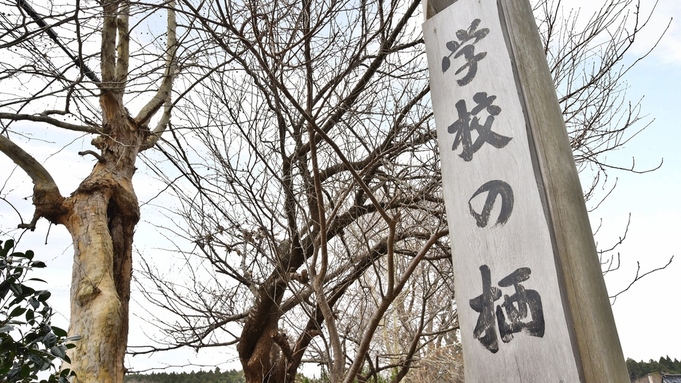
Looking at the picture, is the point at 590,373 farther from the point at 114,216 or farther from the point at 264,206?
the point at 114,216

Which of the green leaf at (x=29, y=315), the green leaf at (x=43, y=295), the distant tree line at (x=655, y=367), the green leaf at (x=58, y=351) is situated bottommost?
the distant tree line at (x=655, y=367)

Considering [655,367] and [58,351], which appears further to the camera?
[655,367]

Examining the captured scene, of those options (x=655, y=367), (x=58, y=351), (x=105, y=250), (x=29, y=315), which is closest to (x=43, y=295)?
(x=29, y=315)

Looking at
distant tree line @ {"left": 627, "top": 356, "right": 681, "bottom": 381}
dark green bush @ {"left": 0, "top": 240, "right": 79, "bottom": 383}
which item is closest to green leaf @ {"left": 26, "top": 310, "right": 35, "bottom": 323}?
dark green bush @ {"left": 0, "top": 240, "right": 79, "bottom": 383}

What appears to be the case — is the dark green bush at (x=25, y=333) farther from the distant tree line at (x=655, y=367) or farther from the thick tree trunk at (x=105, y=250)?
the distant tree line at (x=655, y=367)

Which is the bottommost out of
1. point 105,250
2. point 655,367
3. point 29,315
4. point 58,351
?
point 655,367

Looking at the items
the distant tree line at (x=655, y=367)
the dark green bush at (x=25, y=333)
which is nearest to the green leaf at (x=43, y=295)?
the dark green bush at (x=25, y=333)

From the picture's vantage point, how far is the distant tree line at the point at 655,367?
55.9ft

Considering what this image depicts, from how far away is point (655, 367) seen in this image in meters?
17.7

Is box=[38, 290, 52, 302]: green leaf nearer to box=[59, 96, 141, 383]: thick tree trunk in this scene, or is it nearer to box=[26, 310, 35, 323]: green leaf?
box=[26, 310, 35, 323]: green leaf

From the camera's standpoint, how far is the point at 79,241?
143 inches

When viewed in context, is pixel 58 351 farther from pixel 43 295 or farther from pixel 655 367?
pixel 655 367

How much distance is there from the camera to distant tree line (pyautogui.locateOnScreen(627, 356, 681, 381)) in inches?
671

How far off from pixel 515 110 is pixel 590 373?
78cm
